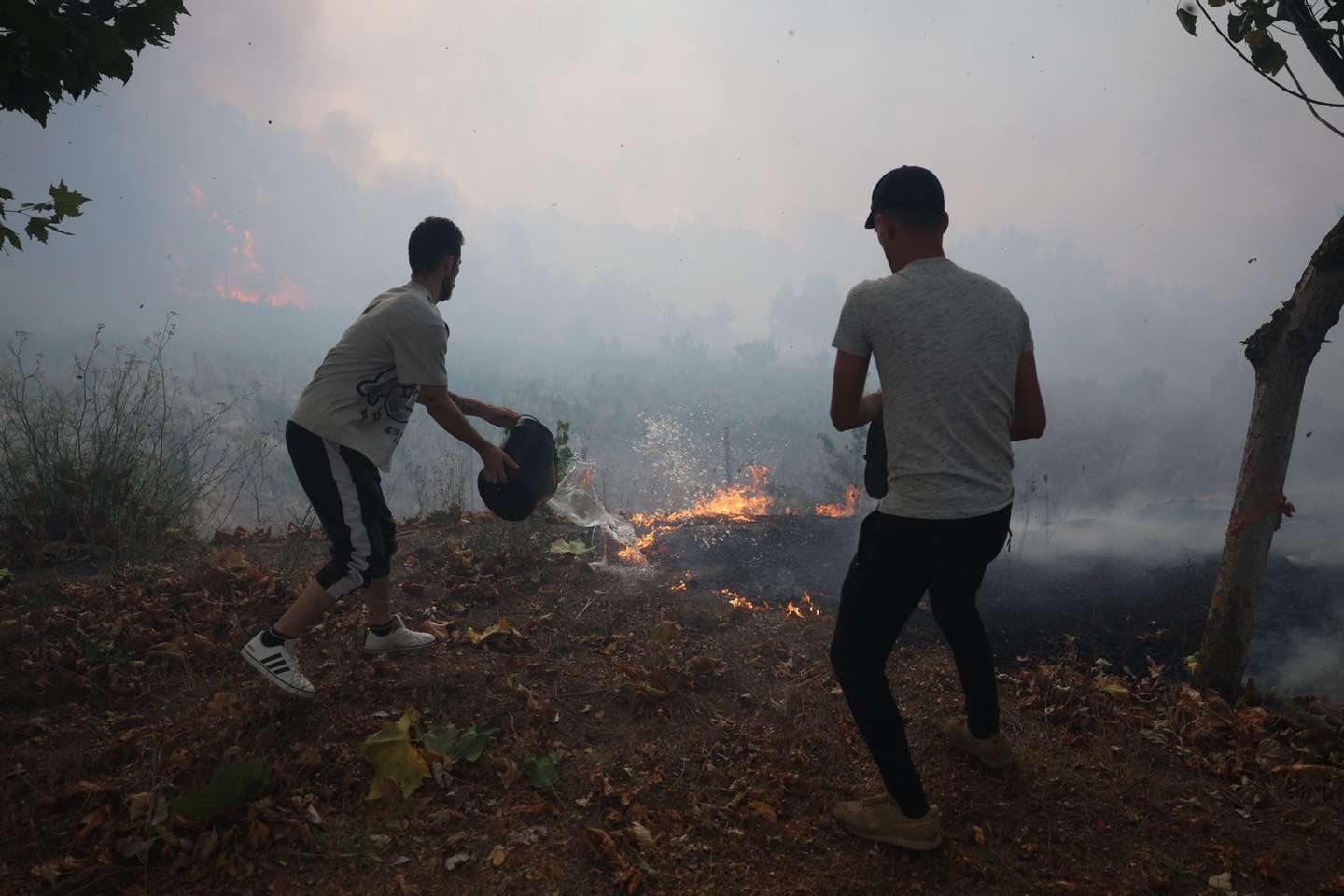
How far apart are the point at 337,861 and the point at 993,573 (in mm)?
6619

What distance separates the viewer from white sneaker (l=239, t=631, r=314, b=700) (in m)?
3.24

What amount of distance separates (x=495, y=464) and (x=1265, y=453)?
4.43 meters

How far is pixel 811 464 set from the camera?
218ft

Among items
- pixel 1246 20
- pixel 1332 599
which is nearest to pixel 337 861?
pixel 1246 20

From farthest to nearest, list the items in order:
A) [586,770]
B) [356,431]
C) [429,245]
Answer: [429,245] → [356,431] → [586,770]

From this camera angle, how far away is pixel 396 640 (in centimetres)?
393

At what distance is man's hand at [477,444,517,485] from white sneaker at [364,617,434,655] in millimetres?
1129

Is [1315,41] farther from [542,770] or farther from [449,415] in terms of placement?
[542,770]

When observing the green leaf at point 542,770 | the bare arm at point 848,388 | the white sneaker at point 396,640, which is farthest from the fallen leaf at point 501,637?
the bare arm at point 848,388

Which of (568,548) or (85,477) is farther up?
(85,477)

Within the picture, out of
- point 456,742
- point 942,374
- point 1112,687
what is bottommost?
point 1112,687

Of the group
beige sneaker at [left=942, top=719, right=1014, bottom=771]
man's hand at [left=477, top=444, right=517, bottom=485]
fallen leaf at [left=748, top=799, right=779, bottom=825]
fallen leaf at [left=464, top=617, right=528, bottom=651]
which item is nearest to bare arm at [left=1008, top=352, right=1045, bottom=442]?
beige sneaker at [left=942, top=719, right=1014, bottom=771]

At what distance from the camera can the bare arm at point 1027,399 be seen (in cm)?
251

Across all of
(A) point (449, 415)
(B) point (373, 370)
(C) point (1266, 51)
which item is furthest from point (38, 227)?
(C) point (1266, 51)
